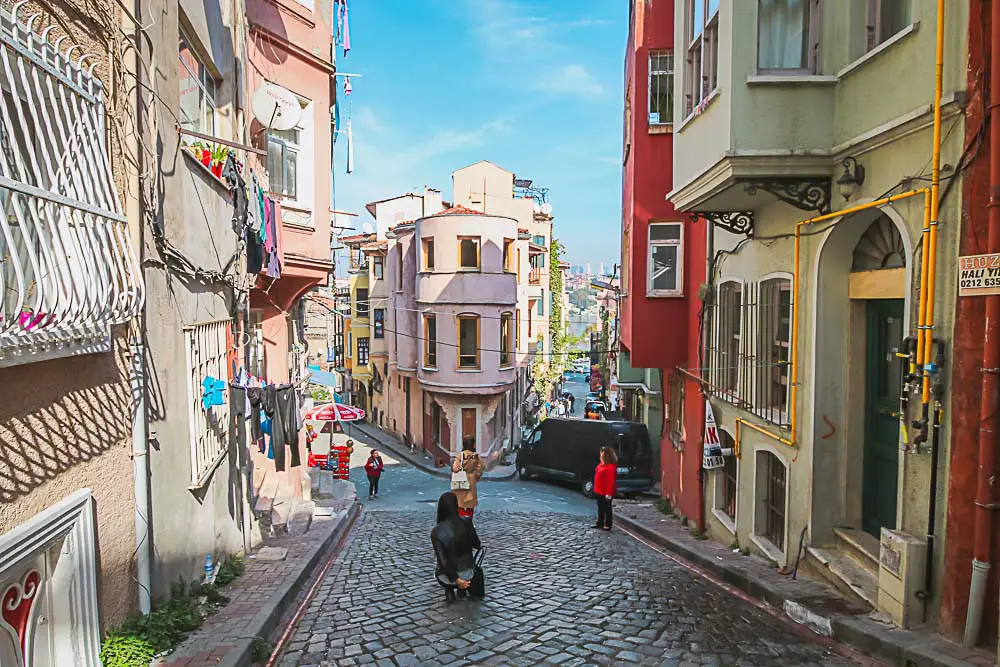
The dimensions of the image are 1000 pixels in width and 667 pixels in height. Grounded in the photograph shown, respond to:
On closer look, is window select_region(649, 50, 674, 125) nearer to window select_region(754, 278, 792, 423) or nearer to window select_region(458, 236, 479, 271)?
window select_region(754, 278, 792, 423)

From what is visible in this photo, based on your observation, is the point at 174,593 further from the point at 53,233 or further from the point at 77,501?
the point at 53,233

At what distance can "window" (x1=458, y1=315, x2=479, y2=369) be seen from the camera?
2645 cm

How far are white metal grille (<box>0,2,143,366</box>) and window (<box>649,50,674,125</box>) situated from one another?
10.3 metres

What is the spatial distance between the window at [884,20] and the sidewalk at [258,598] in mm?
7786

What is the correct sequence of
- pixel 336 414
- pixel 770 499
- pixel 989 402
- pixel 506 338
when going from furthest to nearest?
1. pixel 506 338
2. pixel 336 414
3. pixel 770 499
4. pixel 989 402

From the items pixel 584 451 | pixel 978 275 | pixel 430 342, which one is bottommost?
pixel 584 451

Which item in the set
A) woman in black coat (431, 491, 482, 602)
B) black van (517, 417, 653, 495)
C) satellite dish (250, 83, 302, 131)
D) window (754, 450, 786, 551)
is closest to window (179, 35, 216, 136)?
satellite dish (250, 83, 302, 131)

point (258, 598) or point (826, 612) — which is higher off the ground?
point (826, 612)

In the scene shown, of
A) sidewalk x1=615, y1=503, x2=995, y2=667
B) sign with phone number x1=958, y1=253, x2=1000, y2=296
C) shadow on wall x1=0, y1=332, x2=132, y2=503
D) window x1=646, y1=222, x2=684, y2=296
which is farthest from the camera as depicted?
window x1=646, y1=222, x2=684, y2=296

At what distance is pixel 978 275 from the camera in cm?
455

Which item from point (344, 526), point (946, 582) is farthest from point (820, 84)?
point (344, 526)

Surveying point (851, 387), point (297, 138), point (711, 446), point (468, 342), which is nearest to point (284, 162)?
point (297, 138)

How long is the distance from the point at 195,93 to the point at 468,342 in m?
19.1

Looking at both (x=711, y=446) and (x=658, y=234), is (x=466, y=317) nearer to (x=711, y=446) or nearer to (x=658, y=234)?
(x=658, y=234)
